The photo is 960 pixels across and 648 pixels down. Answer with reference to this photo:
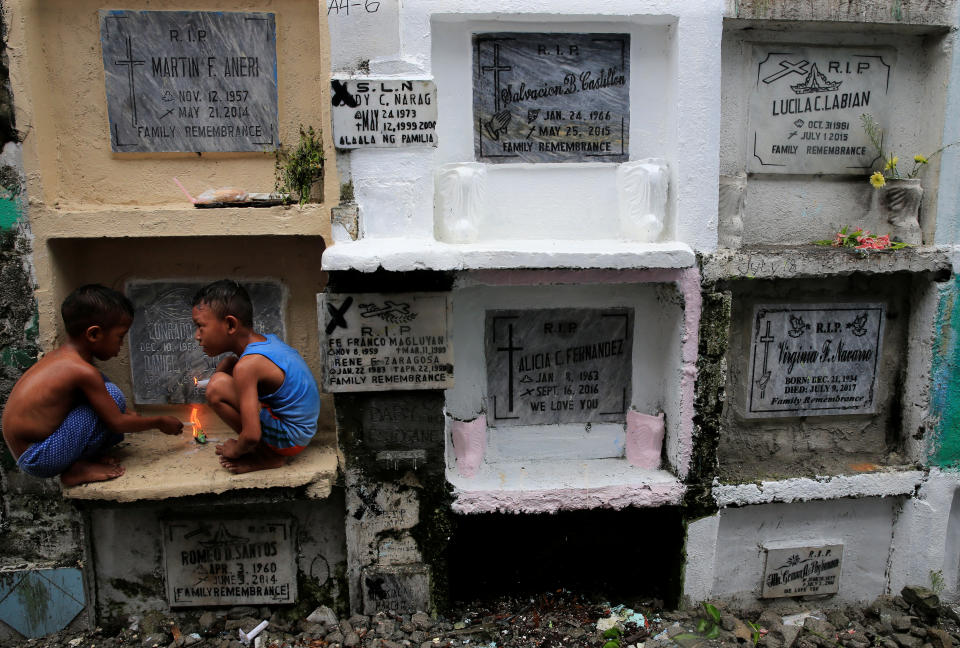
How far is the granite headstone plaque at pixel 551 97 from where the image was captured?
3.56 metres

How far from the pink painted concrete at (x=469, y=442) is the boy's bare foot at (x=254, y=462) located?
3.29 ft

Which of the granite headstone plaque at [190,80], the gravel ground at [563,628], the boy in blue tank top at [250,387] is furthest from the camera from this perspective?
the gravel ground at [563,628]

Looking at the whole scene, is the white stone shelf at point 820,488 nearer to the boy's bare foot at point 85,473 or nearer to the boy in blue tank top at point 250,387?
the boy in blue tank top at point 250,387

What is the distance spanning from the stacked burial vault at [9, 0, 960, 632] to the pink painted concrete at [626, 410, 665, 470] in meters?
0.02

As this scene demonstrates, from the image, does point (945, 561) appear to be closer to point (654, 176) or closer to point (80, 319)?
point (654, 176)

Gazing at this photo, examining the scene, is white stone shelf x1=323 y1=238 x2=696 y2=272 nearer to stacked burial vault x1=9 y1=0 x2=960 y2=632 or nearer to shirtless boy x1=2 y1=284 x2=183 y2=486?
stacked burial vault x1=9 y1=0 x2=960 y2=632

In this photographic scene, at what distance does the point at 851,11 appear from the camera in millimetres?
3531

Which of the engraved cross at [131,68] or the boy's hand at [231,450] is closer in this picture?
the boy's hand at [231,450]

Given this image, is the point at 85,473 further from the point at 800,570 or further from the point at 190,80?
the point at 800,570

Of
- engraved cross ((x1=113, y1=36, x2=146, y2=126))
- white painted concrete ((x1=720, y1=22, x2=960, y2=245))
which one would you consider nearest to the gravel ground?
white painted concrete ((x1=720, y1=22, x2=960, y2=245))

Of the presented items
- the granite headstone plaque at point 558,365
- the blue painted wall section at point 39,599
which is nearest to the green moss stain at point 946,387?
the granite headstone plaque at point 558,365

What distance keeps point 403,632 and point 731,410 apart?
93.5 inches

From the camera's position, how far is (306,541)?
12.2 ft

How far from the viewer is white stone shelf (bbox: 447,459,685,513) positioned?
3.54 meters
